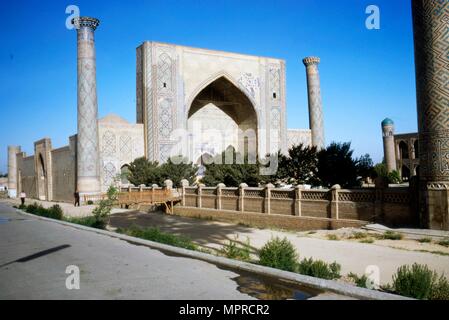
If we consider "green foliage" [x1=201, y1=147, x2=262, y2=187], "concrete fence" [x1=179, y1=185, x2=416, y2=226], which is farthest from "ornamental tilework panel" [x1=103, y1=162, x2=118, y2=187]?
"concrete fence" [x1=179, y1=185, x2=416, y2=226]

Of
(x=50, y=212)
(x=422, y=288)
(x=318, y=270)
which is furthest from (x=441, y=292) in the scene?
(x=50, y=212)

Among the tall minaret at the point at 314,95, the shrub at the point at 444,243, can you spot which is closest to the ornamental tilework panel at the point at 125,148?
the tall minaret at the point at 314,95

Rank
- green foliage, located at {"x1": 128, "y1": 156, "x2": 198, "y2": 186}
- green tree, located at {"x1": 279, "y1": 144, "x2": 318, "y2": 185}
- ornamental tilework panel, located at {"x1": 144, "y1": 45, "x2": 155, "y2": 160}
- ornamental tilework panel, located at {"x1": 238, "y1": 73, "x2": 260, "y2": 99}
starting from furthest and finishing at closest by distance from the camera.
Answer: ornamental tilework panel, located at {"x1": 238, "y1": 73, "x2": 260, "y2": 99} < ornamental tilework panel, located at {"x1": 144, "y1": 45, "x2": 155, "y2": 160} < green foliage, located at {"x1": 128, "y1": 156, "x2": 198, "y2": 186} < green tree, located at {"x1": 279, "y1": 144, "x2": 318, "y2": 185}

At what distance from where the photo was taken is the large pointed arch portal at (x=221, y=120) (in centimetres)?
3278

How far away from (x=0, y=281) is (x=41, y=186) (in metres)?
34.4

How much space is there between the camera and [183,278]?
5.96 m

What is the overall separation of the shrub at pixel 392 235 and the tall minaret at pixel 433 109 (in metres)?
0.77

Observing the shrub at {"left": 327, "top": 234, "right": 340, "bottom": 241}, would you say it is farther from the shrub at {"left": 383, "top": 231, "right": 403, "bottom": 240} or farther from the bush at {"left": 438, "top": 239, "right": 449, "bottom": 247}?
the bush at {"left": 438, "top": 239, "right": 449, "bottom": 247}

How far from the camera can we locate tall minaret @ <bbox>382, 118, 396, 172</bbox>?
A: 4873cm

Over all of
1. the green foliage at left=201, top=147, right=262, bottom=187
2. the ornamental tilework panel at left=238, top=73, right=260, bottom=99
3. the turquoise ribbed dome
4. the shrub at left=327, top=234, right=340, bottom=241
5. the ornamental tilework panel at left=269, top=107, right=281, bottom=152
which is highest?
the ornamental tilework panel at left=238, top=73, right=260, bottom=99

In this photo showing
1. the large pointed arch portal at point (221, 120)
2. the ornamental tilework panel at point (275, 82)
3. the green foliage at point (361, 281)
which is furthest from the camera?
the ornamental tilework panel at point (275, 82)

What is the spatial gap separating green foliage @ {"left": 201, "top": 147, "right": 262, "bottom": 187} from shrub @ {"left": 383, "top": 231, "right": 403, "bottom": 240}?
981 cm

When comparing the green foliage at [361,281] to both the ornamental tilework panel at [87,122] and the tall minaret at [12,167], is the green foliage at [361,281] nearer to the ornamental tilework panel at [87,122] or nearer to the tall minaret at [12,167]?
the ornamental tilework panel at [87,122]
